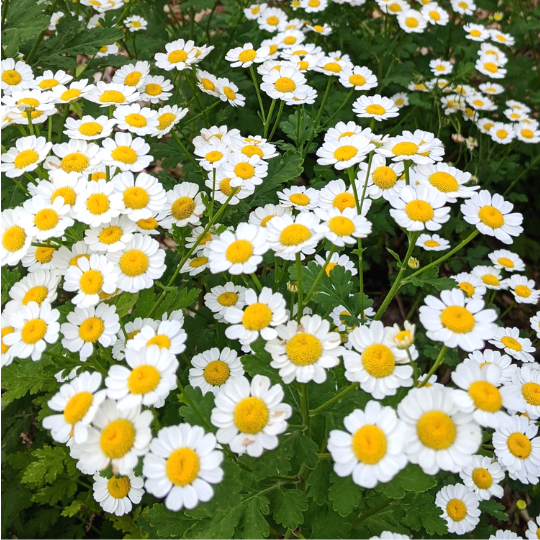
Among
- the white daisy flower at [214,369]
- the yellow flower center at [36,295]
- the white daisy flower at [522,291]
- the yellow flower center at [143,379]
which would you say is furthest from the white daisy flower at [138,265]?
the white daisy flower at [522,291]

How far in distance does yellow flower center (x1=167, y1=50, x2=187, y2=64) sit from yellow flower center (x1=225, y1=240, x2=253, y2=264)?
1.34 meters

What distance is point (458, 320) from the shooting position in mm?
1314

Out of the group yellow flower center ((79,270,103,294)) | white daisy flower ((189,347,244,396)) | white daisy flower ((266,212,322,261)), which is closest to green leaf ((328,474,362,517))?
white daisy flower ((189,347,244,396))

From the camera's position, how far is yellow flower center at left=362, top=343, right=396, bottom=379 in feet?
4.37

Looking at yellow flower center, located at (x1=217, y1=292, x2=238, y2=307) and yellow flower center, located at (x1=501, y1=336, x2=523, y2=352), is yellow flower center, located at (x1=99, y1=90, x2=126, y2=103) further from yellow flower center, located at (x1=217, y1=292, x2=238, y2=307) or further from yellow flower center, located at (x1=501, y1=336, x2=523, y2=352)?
yellow flower center, located at (x1=501, y1=336, x2=523, y2=352)

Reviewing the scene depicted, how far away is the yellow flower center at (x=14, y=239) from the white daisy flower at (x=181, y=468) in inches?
30.5

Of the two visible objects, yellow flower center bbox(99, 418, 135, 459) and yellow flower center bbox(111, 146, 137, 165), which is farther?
yellow flower center bbox(111, 146, 137, 165)

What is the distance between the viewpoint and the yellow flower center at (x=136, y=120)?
1.94 metres

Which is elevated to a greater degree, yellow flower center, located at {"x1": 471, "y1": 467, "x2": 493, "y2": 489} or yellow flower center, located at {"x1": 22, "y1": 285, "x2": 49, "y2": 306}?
yellow flower center, located at {"x1": 22, "y1": 285, "x2": 49, "y2": 306}

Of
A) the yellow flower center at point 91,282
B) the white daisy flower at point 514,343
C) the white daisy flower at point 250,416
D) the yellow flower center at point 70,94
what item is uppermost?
the yellow flower center at point 70,94

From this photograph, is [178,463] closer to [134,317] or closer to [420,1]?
[134,317]

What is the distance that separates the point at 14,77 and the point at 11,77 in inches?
0.5

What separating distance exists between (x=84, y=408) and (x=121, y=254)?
50cm

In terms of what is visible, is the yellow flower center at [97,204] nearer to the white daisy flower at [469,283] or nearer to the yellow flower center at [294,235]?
the yellow flower center at [294,235]
